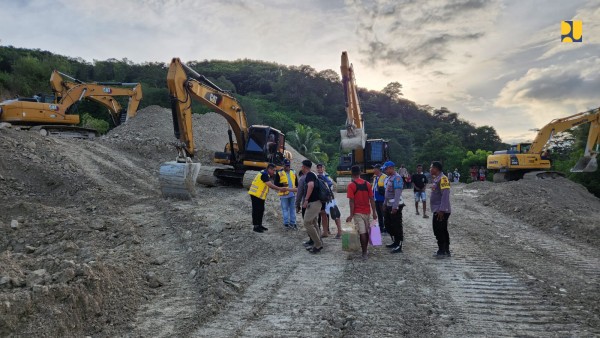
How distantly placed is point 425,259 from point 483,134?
5054 cm

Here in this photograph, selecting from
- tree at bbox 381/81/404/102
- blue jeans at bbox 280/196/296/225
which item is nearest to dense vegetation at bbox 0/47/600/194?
tree at bbox 381/81/404/102

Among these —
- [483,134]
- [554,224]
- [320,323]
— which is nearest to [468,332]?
[320,323]

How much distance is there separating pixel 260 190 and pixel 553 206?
9910mm

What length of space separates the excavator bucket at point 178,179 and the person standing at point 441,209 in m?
7.17

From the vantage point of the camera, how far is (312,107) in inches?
2515

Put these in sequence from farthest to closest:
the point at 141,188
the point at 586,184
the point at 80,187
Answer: the point at 586,184
the point at 141,188
the point at 80,187

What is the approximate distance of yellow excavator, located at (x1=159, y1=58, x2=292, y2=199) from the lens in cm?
1152

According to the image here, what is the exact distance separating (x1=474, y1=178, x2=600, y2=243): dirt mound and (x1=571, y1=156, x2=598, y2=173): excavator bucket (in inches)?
35.9

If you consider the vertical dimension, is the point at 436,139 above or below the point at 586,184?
above

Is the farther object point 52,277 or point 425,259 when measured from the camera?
point 425,259

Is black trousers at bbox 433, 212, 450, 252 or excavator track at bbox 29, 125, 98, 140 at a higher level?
excavator track at bbox 29, 125, 98, 140

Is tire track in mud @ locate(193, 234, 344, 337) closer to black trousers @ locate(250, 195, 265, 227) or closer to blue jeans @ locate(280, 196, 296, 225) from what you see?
black trousers @ locate(250, 195, 265, 227)

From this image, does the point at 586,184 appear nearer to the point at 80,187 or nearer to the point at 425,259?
the point at 425,259

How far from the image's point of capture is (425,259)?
6504 mm
